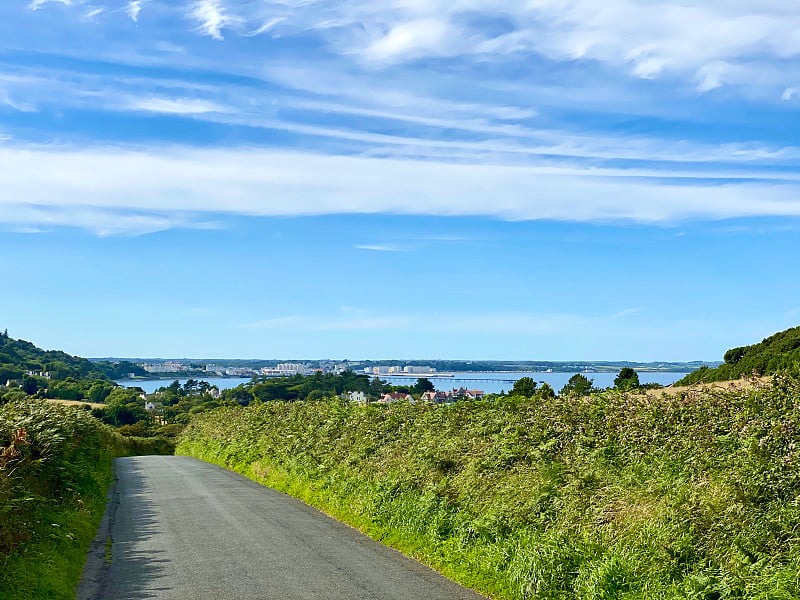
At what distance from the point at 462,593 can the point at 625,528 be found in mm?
2213

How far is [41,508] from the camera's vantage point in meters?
14.0

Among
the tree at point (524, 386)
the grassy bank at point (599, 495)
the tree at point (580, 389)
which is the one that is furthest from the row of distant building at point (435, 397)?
the tree at point (580, 389)

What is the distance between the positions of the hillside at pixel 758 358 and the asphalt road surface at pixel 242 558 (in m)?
10.1

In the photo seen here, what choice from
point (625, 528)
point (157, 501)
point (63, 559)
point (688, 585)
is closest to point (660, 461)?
point (625, 528)

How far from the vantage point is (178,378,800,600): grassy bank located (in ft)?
26.6

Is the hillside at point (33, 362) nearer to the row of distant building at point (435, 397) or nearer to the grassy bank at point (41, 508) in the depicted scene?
the row of distant building at point (435, 397)

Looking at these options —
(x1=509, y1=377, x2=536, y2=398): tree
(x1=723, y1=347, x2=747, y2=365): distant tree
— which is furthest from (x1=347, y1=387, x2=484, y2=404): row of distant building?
(x1=723, y1=347, x2=747, y2=365): distant tree

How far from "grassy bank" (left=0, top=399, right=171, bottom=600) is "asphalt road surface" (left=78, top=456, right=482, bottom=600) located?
0.40 metres

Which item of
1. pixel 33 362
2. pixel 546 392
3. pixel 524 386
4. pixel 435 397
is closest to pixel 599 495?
pixel 546 392

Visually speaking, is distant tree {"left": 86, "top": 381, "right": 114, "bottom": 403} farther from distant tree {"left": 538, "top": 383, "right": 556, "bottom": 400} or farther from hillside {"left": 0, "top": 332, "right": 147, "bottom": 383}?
distant tree {"left": 538, "top": 383, "right": 556, "bottom": 400}

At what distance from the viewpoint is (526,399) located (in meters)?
15.9

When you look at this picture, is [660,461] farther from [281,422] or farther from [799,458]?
[281,422]

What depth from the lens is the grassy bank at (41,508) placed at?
9844mm

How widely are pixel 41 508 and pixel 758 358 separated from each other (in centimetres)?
1780
